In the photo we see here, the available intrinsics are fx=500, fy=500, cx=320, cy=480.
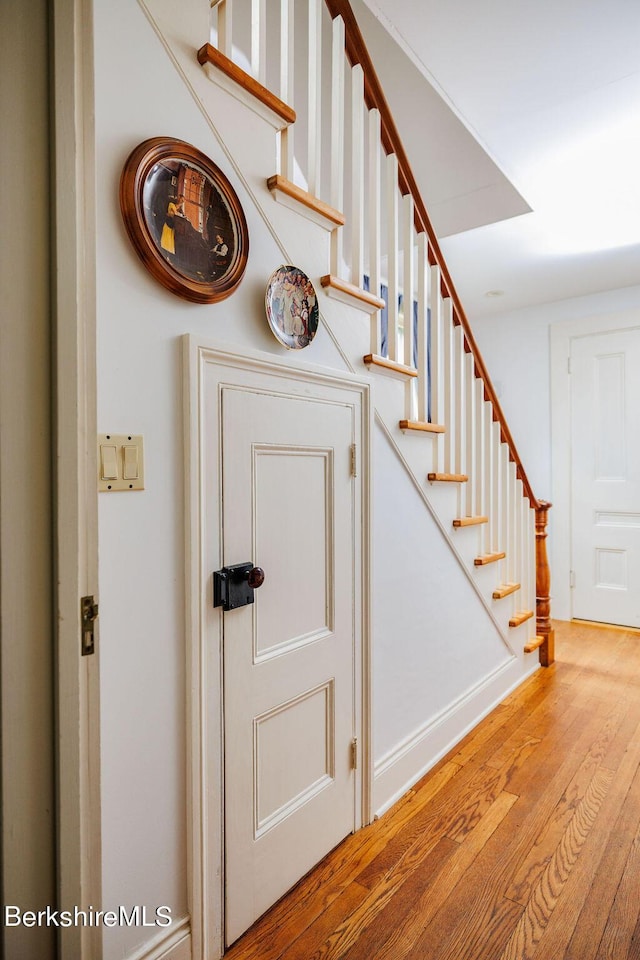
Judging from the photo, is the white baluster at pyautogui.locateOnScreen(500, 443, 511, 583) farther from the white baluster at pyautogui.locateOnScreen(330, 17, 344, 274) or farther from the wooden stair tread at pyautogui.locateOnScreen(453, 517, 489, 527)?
the white baluster at pyautogui.locateOnScreen(330, 17, 344, 274)

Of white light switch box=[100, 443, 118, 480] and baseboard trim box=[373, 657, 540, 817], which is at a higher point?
white light switch box=[100, 443, 118, 480]

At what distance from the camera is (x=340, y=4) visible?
1570mm

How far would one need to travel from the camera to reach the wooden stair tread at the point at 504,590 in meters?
2.51

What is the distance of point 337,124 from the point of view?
1.55m

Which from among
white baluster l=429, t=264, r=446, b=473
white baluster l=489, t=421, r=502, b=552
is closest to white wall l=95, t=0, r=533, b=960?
white baluster l=429, t=264, r=446, b=473

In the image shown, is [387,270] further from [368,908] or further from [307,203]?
[368,908]

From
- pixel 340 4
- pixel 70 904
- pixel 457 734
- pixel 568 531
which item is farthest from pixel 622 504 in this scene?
pixel 70 904

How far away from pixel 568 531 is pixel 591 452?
0.65 metres

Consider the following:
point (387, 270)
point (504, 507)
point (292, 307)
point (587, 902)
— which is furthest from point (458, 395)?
point (587, 902)

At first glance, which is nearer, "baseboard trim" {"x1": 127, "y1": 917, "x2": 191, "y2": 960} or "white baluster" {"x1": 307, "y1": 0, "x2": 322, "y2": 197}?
"baseboard trim" {"x1": 127, "y1": 917, "x2": 191, "y2": 960}

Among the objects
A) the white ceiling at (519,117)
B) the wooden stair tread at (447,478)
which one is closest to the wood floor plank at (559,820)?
the wooden stair tread at (447,478)

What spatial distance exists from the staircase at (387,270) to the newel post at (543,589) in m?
0.04

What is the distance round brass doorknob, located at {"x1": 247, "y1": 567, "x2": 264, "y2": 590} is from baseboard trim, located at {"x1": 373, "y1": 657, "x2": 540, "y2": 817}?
95 centimetres

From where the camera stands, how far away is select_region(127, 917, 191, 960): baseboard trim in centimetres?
105
